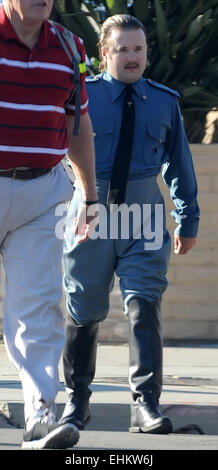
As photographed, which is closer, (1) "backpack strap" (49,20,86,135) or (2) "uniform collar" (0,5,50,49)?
(2) "uniform collar" (0,5,50,49)

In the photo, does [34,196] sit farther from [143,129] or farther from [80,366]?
[80,366]

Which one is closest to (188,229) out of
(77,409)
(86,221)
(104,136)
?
(104,136)

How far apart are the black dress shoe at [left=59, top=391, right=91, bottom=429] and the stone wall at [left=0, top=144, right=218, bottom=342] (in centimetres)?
296

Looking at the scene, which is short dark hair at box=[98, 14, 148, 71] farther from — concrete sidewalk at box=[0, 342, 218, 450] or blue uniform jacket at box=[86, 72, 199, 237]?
concrete sidewalk at box=[0, 342, 218, 450]

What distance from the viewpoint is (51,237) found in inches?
188

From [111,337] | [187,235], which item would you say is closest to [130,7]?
[111,337]

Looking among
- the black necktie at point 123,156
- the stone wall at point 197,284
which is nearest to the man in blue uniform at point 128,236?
the black necktie at point 123,156

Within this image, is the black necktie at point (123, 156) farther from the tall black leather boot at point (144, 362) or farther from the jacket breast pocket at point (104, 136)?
the tall black leather boot at point (144, 362)

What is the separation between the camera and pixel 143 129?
5570 mm

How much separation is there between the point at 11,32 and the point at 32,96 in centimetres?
25

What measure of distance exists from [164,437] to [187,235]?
40.6 inches

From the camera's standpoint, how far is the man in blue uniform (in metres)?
5.54

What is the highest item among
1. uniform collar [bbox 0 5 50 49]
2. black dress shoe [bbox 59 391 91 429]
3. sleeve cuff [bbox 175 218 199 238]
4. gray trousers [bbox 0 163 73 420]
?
uniform collar [bbox 0 5 50 49]

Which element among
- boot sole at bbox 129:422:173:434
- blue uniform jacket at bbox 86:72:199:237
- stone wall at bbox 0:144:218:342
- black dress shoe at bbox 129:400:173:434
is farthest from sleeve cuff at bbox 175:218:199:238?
stone wall at bbox 0:144:218:342
